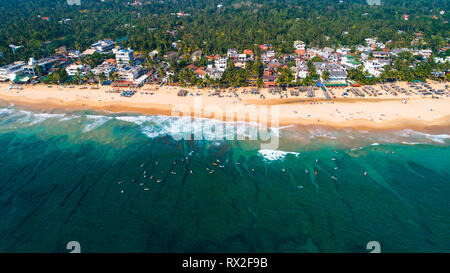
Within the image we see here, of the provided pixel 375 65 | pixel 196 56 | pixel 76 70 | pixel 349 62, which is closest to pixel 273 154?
pixel 196 56

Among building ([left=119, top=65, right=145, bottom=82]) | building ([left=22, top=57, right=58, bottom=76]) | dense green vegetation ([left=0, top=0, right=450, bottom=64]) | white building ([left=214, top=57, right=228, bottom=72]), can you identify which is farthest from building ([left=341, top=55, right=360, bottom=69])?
building ([left=22, top=57, right=58, bottom=76])

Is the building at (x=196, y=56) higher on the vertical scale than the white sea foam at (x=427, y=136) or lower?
higher

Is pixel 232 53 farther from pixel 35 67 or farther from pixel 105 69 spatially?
pixel 35 67

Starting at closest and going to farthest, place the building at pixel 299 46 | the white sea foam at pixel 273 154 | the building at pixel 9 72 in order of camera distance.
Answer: the white sea foam at pixel 273 154, the building at pixel 9 72, the building at pixel 299 46

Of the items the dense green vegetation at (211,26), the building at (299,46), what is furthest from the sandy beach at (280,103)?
the building at (299,46)

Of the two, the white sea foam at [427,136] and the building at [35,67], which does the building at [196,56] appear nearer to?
the building at [35,67]

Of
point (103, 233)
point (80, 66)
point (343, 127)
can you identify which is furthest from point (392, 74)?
point (80, 66)
